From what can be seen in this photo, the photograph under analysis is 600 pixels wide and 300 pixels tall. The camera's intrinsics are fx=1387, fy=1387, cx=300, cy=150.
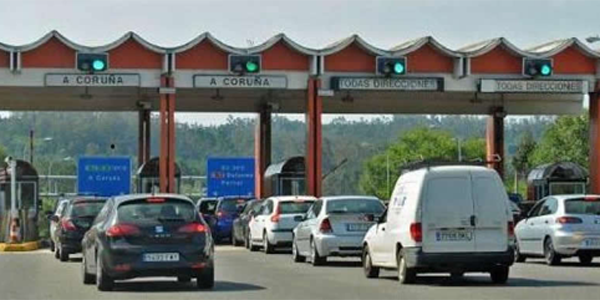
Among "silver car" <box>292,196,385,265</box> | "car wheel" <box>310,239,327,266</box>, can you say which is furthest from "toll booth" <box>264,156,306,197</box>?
"car wheel" <box>310,239,327,266</box>

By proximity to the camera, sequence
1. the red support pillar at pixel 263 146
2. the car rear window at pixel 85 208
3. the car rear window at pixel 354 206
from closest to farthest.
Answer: the car rear window at pixel 354 206, the car rear window at pixel 85 208, the red support pillar at pixel 263 146

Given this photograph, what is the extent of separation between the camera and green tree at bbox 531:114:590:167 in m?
104

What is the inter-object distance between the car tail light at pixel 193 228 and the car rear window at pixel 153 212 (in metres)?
0.13

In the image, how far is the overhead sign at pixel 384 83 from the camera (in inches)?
1829

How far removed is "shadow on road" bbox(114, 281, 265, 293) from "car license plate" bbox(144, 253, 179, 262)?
0.51m

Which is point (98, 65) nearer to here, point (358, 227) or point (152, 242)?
point (358, 227)

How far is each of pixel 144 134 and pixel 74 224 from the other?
2243 centimetres

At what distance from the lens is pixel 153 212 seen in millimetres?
21203

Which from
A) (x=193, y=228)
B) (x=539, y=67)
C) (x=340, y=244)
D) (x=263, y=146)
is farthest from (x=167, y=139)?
(x=193, y=228)

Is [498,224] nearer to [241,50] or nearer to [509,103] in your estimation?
[241,50]

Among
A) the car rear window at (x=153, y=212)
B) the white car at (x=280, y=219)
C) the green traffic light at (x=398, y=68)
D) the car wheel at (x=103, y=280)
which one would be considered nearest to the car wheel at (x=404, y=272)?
the car rear window at (x=153, y=212)

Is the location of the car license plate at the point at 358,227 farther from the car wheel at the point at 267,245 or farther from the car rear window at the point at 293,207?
the car wheel at the point at 267,245

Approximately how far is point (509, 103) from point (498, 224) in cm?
3462

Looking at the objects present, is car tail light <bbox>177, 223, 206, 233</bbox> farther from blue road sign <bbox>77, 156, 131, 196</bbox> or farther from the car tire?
blue road sign <bbox>77, 156, 131, 196</bbox>
